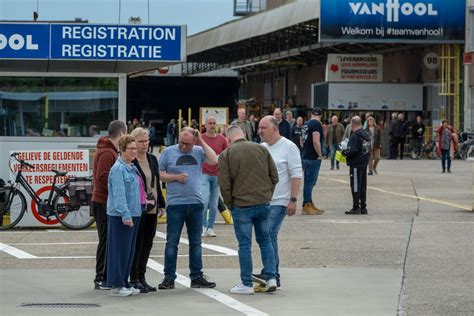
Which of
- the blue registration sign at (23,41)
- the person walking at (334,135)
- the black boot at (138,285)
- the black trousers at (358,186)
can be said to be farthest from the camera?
the person walking at (334,135)

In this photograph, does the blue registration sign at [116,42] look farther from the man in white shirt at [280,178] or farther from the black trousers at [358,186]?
the man in white shirt at [280,178]

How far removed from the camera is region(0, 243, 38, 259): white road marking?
15.1 m

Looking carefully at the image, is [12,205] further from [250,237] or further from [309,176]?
[250,237]

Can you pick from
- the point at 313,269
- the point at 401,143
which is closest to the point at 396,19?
the point at 401,143

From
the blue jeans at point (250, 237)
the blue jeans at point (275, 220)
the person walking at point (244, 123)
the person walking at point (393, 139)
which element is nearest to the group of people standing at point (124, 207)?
the blue jeans at point (250, 237)

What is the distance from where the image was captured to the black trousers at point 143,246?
12.2 m

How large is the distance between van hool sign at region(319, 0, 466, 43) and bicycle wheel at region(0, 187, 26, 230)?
97.5 feet

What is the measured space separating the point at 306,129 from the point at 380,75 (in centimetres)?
3143

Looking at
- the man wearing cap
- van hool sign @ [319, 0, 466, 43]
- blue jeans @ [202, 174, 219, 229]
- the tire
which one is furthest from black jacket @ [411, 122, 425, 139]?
blue jeans @ [202, 174, 219, 229]

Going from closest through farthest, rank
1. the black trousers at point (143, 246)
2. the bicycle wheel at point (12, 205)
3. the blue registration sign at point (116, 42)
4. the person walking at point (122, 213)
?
the person walking at point (122, 213) < the black trousers at point (143, 246) < the bicycle wheel at point (12, 205) < the blue registration sign at point (116, 42)

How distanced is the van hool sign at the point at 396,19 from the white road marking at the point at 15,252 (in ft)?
105

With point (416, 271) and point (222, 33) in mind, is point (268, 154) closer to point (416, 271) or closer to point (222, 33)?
point (416, 271)

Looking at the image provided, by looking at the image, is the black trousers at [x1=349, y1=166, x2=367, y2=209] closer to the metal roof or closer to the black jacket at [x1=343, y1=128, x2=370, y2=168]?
the black jacket at [x1=343, y1=128, x2=370, y2=168]

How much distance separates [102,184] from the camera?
40.3 ft
